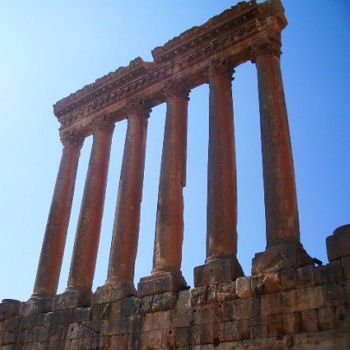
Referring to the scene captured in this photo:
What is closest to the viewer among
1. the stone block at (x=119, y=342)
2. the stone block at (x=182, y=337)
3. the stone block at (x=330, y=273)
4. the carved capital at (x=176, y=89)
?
the stone block at (x=330, y=273)

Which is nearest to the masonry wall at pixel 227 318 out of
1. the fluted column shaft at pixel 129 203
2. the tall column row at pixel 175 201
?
the tall column row at pixel 175 201

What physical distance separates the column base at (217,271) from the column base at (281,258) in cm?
83

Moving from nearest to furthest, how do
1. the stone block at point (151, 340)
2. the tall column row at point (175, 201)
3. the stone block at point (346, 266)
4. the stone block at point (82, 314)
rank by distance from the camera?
the stone block at point (346, 266), the stone block at point (151, 340), the tall column row at point (175, 201), the stone block at point (82, 314)

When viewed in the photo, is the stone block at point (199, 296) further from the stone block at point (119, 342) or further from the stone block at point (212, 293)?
the stone block at point (119, 342)

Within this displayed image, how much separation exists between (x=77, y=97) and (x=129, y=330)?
13.3 m

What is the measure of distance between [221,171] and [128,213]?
14.5ft

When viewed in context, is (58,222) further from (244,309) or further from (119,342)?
(244,309)

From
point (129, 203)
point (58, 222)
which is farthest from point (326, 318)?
point (58, 222)

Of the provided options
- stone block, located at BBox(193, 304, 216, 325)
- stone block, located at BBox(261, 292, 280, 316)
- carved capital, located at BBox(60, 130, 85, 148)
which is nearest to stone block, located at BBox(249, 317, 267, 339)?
stone block, located at BBox(261, 292, 280, 316)

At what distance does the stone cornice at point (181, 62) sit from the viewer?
19.0 m

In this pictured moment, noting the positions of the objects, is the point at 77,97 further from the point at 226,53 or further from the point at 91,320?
the point at 91,320

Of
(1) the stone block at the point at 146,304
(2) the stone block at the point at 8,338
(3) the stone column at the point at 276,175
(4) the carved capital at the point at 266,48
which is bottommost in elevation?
(2) the stone block at the point at 8,338

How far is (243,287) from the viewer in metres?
13.8

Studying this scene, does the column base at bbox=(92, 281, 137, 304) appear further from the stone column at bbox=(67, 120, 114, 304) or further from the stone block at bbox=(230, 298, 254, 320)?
the stone block at bbox=(230, 298, 254, 320)
